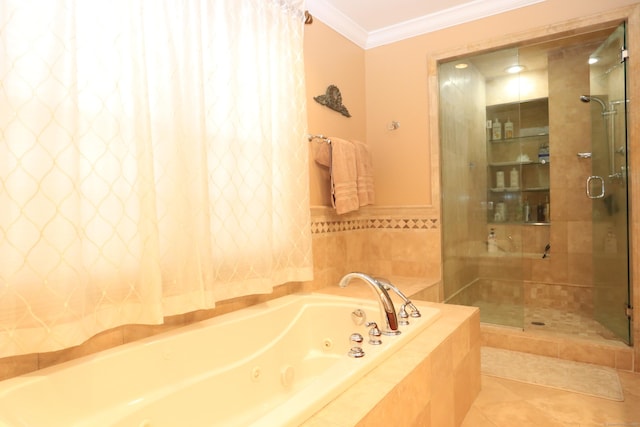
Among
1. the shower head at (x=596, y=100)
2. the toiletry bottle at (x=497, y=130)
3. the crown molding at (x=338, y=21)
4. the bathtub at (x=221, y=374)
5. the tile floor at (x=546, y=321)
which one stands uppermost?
the crown molding at (x=338, y=21)

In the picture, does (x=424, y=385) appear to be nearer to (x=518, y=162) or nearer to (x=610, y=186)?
(x=610, y=186)

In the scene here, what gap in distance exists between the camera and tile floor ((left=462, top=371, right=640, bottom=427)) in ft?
5.58

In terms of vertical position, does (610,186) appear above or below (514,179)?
below

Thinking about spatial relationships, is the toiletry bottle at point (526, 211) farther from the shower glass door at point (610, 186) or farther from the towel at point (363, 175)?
the towel at point (363, 175)

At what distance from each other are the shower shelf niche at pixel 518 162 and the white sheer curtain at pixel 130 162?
2039 millimetres

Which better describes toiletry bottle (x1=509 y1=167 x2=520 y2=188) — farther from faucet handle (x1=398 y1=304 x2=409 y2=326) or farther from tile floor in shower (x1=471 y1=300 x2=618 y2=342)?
faucet handle (x1=398 y1=304 x2=409 y2=326)

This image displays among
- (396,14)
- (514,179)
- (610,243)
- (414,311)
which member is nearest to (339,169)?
(414,311)

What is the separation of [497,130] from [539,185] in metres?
0.80

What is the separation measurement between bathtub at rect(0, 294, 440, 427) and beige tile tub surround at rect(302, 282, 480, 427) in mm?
41

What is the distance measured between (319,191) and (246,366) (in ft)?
4.10

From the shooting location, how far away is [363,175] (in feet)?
8.94

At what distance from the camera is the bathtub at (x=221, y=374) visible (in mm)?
1082

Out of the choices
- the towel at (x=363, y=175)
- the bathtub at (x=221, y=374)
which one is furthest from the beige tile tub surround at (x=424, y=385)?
the towel at (x=363, y=175)

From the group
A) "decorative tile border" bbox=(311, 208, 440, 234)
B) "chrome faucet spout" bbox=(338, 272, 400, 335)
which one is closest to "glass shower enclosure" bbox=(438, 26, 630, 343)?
"decorative tile border" bbox=(311, 208, 440, 234)
